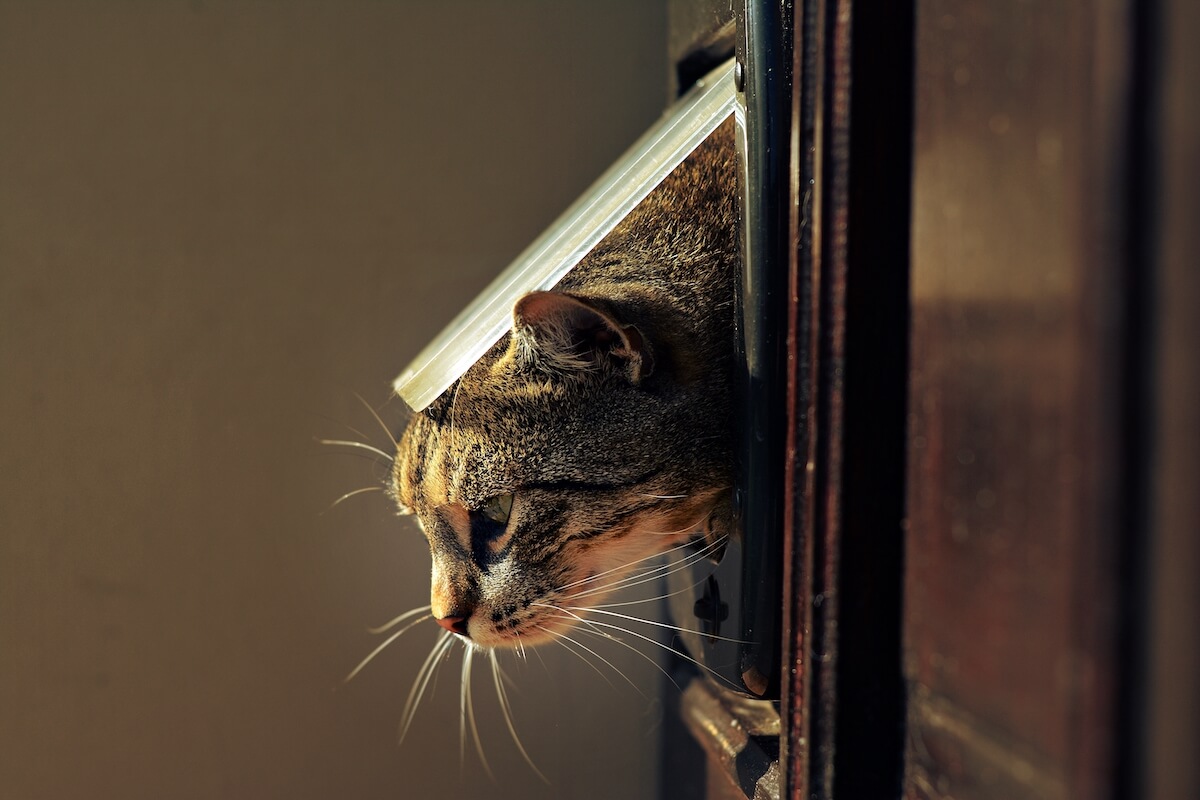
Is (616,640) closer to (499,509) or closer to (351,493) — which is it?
(499,509)

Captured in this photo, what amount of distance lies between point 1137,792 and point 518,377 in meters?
0.60

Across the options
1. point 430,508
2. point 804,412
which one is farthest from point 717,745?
point 804,412

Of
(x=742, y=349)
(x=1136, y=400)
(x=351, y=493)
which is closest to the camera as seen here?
(x=1136, y=400)

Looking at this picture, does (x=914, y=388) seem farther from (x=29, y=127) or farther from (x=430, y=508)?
(x=29, y=127)

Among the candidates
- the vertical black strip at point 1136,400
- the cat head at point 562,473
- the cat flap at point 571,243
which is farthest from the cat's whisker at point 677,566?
the vertical black strip at point 1136,400

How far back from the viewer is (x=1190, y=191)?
34cm

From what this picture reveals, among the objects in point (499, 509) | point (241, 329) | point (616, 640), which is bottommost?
point (616, 640)

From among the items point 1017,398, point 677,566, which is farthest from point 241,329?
point 1017,398

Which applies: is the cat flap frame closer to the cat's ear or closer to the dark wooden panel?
the cat's ear

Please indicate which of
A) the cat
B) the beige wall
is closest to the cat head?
the cat

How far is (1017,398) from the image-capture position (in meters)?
0.43

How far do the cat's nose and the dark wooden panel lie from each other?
0.45m

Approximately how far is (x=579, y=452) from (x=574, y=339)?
0.10 m

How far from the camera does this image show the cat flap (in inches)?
31.8
